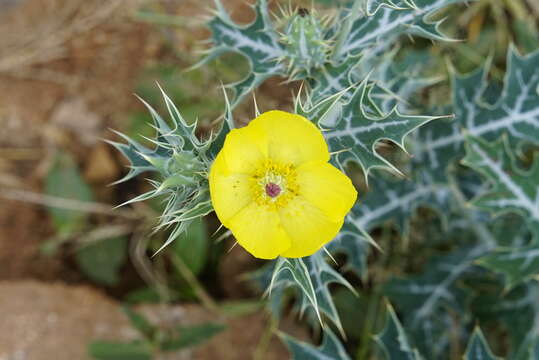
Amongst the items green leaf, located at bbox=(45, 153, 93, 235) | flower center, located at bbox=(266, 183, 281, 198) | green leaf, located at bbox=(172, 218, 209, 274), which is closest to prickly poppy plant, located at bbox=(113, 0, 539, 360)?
flower center, located at bbox=(266, 183, 281, 198)

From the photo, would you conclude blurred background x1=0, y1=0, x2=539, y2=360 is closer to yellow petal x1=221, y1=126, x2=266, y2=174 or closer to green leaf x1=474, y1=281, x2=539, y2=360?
green leaf x1=474, y1=281, x2=539, y2=360

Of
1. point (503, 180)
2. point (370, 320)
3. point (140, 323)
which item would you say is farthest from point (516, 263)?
point (140, 323)

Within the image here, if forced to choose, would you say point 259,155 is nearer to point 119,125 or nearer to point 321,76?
point 321,76

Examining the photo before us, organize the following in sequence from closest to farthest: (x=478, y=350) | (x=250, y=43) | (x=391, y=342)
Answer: (x=250, y=43) → (x=478, y=350) → (x=391, y=342)

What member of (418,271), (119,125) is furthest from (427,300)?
(119,125)

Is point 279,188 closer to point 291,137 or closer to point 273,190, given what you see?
point 273,190

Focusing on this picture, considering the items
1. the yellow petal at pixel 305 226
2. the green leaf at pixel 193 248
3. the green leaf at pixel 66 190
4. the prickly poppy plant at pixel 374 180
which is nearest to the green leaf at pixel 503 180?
the prickly poppy plant at pixel 374 180
